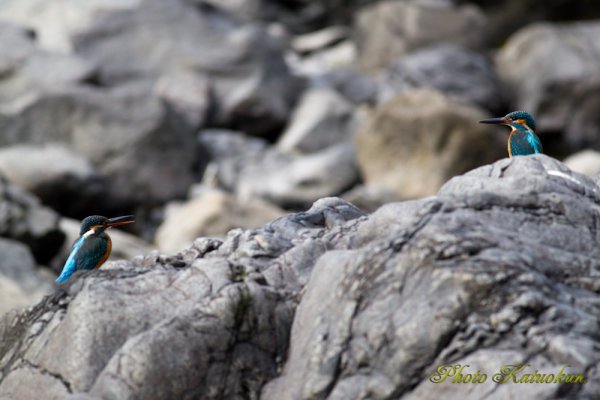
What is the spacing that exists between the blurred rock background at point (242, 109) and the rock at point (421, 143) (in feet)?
0.10

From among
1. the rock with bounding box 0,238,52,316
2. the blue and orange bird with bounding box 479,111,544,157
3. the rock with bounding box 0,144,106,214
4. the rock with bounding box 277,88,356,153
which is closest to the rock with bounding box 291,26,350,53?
the rock with bounding box 277,88,356,153

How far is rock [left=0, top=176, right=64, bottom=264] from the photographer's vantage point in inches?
559

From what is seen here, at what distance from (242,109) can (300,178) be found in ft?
13.2

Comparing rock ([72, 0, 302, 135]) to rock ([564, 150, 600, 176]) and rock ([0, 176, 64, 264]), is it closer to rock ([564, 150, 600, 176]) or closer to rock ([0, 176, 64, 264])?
rock ([564, 150, 600, 176])

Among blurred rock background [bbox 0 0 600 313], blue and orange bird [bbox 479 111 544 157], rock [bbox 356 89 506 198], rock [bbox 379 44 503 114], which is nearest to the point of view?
blue and orange bird [bbox 479 111 544 157]

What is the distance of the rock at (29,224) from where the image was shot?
46.5 ft

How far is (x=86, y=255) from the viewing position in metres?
6.27

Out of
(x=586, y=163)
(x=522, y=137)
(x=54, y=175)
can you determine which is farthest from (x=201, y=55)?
(x=522, y=137)

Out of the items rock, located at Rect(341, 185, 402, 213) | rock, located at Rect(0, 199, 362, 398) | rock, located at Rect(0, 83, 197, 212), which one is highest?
rock, located at Rect(0, 199, 362, 398)

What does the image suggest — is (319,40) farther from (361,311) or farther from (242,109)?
(361,311)

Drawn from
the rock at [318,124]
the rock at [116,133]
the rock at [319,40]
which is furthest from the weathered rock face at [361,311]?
the rock at [319,40]

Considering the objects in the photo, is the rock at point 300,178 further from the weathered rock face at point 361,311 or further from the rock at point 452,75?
the weathered rock face at point 361,311

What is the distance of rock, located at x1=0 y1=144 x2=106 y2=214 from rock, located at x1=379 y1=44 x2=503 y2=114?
307 inches

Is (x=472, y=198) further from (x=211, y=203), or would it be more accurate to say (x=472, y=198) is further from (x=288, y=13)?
(x=288, y=13)
